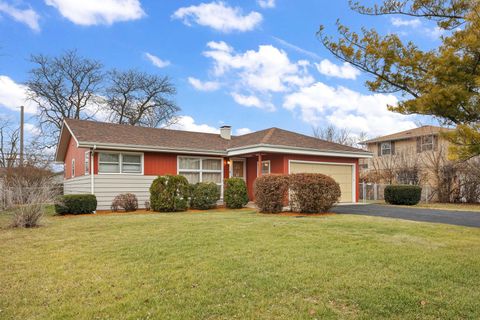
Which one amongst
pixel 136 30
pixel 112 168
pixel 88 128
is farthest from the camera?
pixel 136 30

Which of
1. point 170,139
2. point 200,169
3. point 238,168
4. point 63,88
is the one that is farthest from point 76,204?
point 63,88

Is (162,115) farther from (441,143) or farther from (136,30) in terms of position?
(441,143)

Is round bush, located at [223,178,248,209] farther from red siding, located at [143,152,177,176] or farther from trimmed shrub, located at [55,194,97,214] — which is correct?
trimmed shrub, located at [55,194,97,214]

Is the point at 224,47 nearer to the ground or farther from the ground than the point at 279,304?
farther from the ground

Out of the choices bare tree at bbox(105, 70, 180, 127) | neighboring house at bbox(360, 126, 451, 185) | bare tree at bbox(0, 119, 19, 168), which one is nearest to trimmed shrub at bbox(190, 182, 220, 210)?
neighboring house at bbox(360, 126, 451, 185)

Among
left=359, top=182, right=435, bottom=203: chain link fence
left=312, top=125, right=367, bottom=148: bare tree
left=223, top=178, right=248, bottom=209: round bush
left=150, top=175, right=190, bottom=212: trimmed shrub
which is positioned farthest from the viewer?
left=312, top=125, right=367, bottom=148: bare tree

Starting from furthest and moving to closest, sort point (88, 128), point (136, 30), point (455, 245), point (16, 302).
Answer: point (136, 30) < point (88, 128) < point (455, 245) < point (16, 302)

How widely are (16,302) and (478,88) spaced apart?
7.74 m

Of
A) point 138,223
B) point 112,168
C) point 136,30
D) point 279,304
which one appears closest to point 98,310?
point 279,304

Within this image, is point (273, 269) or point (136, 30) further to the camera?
point (136, 30)

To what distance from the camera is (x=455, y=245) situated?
684 cm

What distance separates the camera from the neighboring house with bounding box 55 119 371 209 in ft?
50.1

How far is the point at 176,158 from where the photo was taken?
17047 mm

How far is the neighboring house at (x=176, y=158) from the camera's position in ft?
50.1
